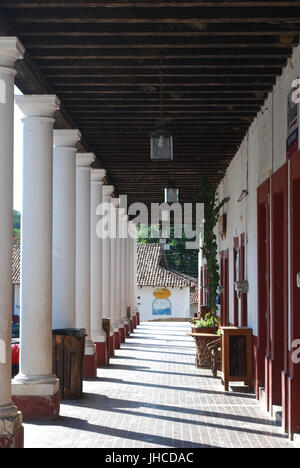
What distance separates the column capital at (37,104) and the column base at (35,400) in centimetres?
345

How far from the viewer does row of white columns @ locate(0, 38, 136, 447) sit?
7.04m

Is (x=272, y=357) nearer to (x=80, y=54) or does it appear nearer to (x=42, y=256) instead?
(x=42, y=256)

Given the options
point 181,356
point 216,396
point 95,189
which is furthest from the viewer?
point 181,356

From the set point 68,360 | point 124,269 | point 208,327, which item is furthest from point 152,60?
point 124,269

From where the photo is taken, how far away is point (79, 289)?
13.3 meters

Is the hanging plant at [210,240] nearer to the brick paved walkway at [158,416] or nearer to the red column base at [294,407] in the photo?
the brick paved walkway at [158,416]

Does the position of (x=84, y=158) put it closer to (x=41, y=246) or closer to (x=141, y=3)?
(x=41, y=246)

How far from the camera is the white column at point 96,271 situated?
1492cm

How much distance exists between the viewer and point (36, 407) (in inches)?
351

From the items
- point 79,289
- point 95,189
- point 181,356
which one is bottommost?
point 181,356

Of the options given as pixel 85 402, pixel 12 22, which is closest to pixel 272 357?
pixel 85 402

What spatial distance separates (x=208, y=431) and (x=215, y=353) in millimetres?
4895

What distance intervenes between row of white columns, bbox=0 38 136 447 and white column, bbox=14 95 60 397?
1 cm

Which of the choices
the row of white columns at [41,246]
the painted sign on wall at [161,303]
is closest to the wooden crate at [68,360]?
the row of white columns at [41,246]
